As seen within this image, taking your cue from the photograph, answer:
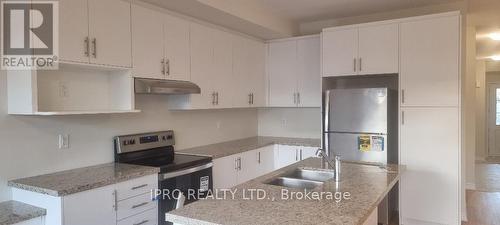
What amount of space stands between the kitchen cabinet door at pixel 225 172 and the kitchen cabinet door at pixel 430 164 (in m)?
1.78

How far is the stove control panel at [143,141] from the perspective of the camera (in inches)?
115

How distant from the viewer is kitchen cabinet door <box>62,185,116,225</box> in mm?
2016

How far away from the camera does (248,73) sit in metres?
4.34

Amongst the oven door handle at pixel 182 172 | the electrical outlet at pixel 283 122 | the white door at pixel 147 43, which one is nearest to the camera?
the oven door handle at pixel 182 172

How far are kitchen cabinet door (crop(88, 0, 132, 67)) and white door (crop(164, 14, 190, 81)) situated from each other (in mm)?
440

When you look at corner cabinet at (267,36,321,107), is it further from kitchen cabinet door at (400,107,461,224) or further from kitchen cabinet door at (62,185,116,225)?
kitchen cabinet door at (62,185,116,225)

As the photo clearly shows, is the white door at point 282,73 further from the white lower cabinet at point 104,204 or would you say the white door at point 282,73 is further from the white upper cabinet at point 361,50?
the white lower cabinet at point 104,204

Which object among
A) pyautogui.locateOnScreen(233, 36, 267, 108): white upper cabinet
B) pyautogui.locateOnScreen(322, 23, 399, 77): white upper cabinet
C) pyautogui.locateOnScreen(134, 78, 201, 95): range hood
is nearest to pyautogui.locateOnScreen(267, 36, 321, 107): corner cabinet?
pyautogui.locateOnScreen(233, 36, 267, 108): white upper cabinet

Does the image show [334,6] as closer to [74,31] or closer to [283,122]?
[283,122]

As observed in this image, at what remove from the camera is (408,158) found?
349 centimetres

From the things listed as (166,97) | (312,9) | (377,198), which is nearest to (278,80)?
(312,9)

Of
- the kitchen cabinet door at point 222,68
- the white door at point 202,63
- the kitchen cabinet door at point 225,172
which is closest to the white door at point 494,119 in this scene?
the kitchen cabinet door at point 222,68

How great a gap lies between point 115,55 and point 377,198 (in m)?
2.13

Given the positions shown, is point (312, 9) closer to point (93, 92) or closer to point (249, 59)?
point (249, 59)
